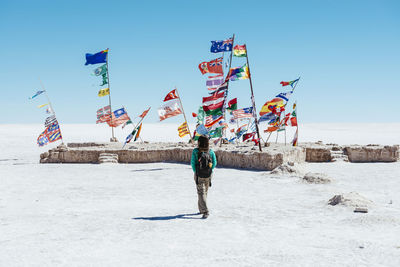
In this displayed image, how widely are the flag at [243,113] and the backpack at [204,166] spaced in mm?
9133

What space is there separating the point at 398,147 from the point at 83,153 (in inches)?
553

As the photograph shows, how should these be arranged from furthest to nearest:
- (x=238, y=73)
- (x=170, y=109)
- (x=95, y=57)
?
(x=95, y=57), (x=170, y=109), (x=238, y=73)

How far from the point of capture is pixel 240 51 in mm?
16641

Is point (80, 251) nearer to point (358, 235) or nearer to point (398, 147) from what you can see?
point (358, 235)

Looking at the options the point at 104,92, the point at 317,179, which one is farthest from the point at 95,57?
the point at 317,179

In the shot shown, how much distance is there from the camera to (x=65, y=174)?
15.3 m

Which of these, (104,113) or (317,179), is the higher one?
(104,113)

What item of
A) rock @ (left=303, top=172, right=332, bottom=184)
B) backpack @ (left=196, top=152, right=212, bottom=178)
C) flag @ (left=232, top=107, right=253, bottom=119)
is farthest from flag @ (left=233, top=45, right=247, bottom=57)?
backpack @ (left=196, top=152, right=212, bottom=178)

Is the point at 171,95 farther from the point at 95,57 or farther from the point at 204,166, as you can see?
the point at 204,166

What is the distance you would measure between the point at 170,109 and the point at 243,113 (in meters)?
3.60

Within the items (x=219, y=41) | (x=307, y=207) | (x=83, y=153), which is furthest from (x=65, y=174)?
(x=307, y=207)

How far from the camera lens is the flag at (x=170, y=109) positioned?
1875 centimetres

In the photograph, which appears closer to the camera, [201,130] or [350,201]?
[350,201]

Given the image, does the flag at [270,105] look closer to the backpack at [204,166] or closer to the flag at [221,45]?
the flag at [221,45]
